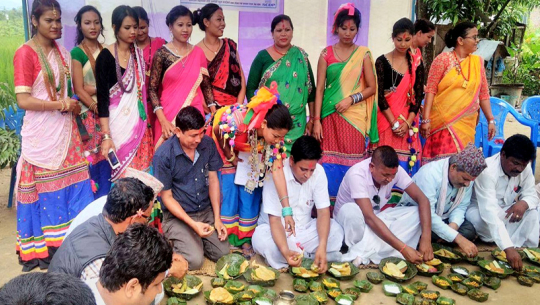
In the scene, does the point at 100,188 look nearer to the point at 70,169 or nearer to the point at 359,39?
the point at 70,169

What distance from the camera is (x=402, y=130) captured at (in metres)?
4.32

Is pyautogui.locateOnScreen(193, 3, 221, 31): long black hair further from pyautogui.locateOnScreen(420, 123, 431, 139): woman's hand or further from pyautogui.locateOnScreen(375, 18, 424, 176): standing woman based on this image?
pyautogui.locateOnScreen(420, 123, 431, 139): woman's hand

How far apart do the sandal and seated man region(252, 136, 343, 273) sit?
121mm

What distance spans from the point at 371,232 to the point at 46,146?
2.53 m

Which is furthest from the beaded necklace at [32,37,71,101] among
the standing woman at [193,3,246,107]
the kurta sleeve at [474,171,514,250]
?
the kurta sleeve at [474,171,514,250]

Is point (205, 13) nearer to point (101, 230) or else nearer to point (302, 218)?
point (302, 218)

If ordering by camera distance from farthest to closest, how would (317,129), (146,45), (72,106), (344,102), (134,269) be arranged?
(317,129) < (344,102) < (146,45) < (72,106) < (134,269)

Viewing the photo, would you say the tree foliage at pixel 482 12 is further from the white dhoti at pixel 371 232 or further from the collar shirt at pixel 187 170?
the collar shirt at pixel 187 170

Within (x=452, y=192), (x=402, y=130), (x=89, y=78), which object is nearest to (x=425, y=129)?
(x=402, y=130)

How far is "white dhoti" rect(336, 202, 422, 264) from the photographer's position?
362 cm

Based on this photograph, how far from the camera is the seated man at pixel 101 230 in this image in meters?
2.05

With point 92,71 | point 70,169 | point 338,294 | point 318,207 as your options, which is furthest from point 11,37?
point 338,294

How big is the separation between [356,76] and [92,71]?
2.27m

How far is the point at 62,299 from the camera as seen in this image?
110 centimetres
